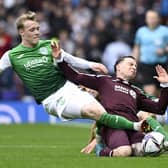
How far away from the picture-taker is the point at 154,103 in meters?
11.4

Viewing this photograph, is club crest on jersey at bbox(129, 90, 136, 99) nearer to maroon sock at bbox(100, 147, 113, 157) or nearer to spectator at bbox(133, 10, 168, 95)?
maroon sock at bbox(100, 147, 113, 157)

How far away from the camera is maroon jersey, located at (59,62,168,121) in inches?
445

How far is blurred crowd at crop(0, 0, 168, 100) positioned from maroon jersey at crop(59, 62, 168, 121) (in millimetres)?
9713

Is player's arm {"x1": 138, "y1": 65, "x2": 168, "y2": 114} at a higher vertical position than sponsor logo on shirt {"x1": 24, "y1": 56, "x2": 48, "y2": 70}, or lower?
lower

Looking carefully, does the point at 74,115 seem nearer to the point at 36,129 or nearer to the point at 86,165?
the point at 86,165

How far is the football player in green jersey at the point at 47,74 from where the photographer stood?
1144 cm

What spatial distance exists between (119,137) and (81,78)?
3.27 ft

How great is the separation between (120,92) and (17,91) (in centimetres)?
1041

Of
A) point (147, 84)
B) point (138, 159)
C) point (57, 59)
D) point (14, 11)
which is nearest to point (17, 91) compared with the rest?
point (14, 11)

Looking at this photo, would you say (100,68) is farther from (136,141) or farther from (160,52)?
(160,52)

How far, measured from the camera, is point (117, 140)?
11.0 m

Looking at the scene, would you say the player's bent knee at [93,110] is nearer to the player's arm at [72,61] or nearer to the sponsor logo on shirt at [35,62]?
the player's arm at [72,61]

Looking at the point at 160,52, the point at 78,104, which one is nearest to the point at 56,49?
the point at 78,104

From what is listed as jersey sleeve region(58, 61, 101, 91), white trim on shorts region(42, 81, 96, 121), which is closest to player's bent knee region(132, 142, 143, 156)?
white trim on shorts region(42, 81, 96, 121)
